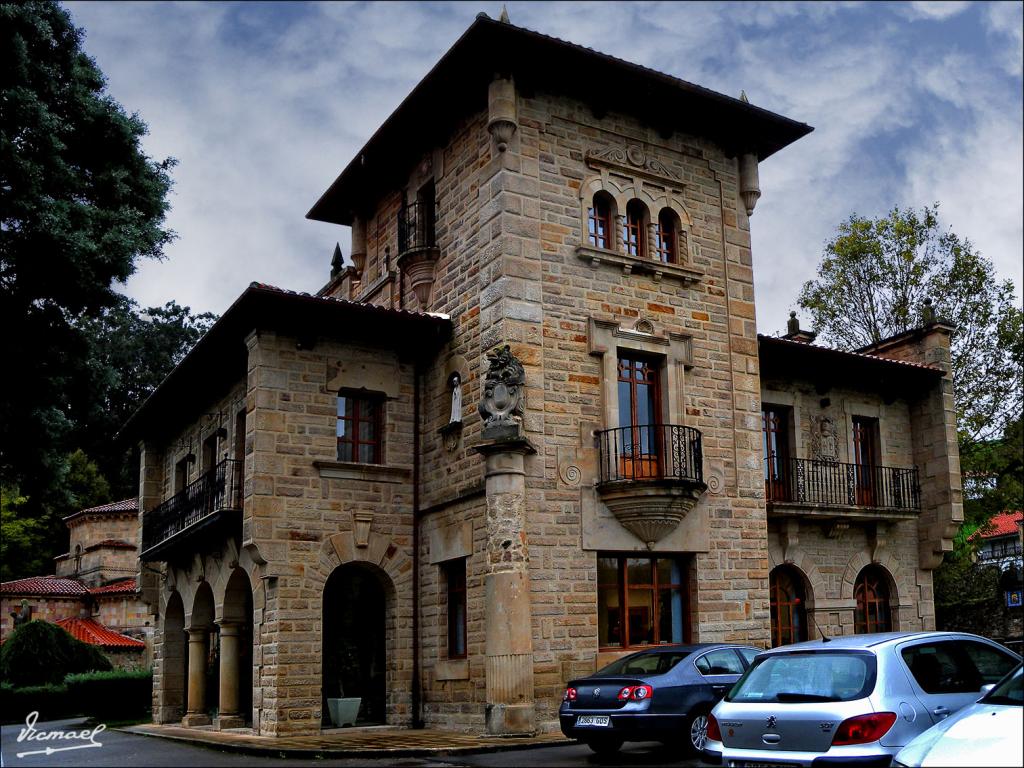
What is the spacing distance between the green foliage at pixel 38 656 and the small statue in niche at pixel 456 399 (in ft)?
58.9

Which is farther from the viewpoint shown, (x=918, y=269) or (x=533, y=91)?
(x=918, y=269)

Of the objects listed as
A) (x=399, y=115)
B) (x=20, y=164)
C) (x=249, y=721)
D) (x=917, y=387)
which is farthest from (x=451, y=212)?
(x=917, y=387)

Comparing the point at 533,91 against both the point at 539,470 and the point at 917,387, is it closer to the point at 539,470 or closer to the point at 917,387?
the point at 539,470

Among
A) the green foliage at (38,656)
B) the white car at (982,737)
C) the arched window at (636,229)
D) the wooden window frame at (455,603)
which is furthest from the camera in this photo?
the green foliage at (38,656)

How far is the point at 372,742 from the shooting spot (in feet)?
49.7

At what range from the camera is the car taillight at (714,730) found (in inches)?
373

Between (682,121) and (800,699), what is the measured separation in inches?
516

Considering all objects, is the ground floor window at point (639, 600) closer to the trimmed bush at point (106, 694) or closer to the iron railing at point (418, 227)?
the iron railing at point (418, 227)

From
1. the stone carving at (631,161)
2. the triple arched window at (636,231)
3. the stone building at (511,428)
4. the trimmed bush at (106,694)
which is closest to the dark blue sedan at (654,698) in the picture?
the stone building at (511,428)

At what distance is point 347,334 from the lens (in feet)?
61.4

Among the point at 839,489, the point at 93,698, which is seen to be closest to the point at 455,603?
the point at 839,489

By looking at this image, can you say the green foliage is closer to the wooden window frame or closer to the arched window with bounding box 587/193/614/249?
the wooden window frame

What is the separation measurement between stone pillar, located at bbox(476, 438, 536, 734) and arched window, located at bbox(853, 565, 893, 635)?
9.07m
